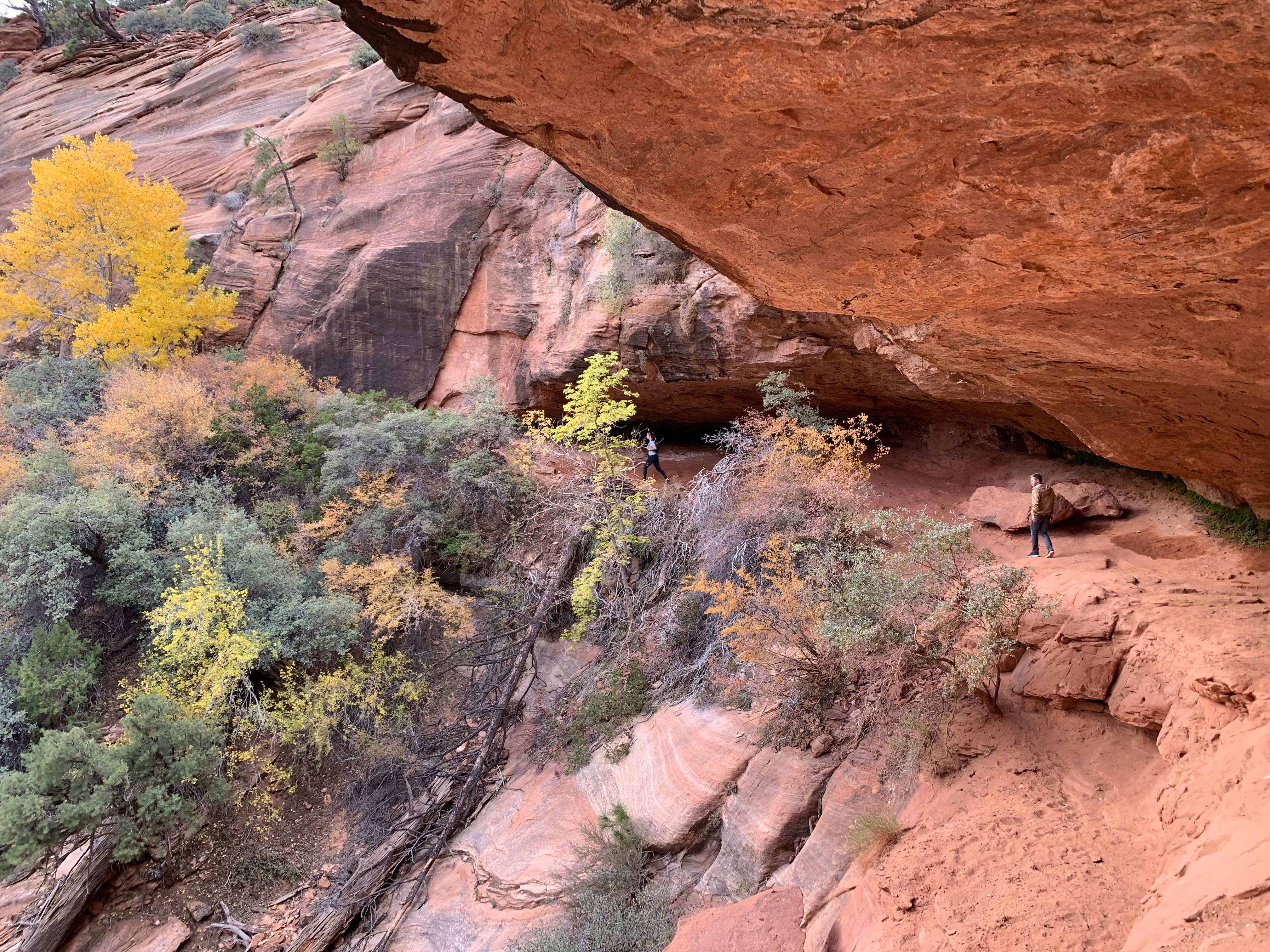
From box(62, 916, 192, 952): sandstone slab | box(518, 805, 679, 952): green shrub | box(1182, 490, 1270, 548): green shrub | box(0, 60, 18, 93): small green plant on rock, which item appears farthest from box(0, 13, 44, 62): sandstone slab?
box(1182, 490, 1270, 548): green shrub

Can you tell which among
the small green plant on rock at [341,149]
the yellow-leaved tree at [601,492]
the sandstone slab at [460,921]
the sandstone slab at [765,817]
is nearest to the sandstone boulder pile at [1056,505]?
the sandstone slab at [765,817]

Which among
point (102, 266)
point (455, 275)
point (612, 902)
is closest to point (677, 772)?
point (612, 902)

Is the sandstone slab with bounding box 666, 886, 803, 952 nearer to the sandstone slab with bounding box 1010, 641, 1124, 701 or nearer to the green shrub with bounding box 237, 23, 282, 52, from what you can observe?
the sandstone slab with bounding box 1010, 641, 1124, 701

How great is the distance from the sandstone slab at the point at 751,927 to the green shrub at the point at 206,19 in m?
34.5

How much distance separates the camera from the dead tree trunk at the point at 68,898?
28.0 ft

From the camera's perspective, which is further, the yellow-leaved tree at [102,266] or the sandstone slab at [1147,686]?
the yellow-leaved tree at [102,266]

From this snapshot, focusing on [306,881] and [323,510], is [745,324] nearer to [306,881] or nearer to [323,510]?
[323,510]

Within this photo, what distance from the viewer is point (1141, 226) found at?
2930 millimetres

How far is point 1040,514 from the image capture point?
8773mm

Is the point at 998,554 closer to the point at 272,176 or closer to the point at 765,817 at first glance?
the point at 765,817

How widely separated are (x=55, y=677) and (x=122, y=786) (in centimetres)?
281

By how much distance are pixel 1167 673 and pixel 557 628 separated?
28.6 feet

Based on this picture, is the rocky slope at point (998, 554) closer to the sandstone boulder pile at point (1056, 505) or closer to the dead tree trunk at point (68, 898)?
the sandstone boulder pile at point (1056, 505)

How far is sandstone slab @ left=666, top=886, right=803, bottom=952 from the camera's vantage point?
5.61 metres
